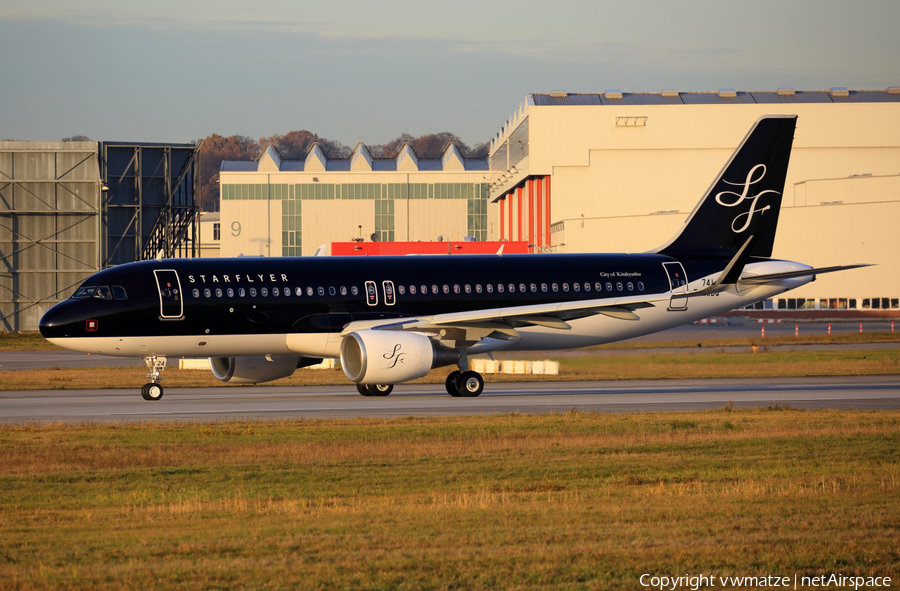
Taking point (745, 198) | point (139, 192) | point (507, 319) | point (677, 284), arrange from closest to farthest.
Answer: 1. point (507, 319)
2. point (677, 284)
3. point (745, 198)
4. point (139, 192)

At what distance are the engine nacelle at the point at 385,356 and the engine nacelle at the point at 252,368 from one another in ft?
12.5

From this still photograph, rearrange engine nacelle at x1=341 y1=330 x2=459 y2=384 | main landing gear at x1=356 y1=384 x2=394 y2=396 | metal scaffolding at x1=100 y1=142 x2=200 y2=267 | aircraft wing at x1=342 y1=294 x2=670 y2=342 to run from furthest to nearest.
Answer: metal scaffolding at x1=100 y1=142 x2=200 y2=267, main landing gear at x1=356 y1=384 x2=394 y2=396, aircraft wing at x1=342 y1=294 x2=670 y2=342, engine nacelle at x1=341 y1=330 x2=459 y2=384

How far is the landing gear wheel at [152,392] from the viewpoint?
3105 cm

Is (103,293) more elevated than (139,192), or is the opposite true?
(139,192)

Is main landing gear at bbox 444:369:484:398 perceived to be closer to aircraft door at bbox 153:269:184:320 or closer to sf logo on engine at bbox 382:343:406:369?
sf logo on engine at bbox 382:343:406:369

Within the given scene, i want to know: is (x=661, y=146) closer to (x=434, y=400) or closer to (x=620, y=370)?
(x=620, y=370)

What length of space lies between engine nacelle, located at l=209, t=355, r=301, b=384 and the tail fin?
1344 cm

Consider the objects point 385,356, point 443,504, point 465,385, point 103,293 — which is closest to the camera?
point 443,504

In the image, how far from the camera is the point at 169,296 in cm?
3047

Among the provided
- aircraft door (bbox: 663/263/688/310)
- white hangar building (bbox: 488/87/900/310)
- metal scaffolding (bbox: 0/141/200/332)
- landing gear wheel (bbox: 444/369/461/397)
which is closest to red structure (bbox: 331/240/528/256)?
white hangar building (bbox: 488/87/900/310)

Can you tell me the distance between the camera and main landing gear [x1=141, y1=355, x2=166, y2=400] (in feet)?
102

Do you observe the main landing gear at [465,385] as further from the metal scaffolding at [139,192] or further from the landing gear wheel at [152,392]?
the metal scaffolding at [139,192]

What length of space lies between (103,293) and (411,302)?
29.3 feet

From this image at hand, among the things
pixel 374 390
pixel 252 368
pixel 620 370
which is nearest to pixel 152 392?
pixel 252 368
